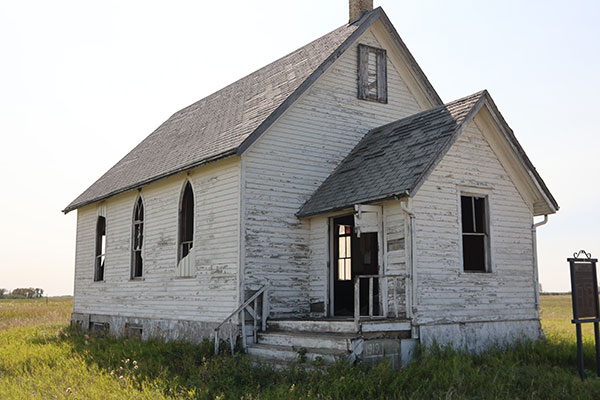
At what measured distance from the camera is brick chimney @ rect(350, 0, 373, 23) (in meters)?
17.3

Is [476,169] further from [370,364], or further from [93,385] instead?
[93,385]

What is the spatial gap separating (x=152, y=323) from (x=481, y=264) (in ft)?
27.5

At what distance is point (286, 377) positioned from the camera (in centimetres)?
1005

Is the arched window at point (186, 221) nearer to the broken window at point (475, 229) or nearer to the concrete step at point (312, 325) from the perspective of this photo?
the concrete step at point (312, 325)

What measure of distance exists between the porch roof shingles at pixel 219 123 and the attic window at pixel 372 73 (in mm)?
728

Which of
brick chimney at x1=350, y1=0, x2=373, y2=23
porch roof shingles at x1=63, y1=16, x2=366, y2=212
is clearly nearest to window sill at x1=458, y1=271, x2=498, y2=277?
porch roof shingles at x1=63, y1=16, x2=366, y2=212

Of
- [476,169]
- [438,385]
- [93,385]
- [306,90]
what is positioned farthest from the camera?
[306,90]

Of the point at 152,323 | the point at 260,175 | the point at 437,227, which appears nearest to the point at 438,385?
the point at 437,227

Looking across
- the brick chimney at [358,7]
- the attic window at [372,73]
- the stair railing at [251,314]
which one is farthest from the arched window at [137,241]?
the brick chimney at [358,7]

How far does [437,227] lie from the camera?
12.1m

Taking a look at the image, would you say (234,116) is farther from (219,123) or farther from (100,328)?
(100,328)

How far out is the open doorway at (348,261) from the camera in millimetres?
14000

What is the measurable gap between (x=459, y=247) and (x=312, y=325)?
3.23m

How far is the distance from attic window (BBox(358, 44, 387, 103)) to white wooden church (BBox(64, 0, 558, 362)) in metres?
0.04
